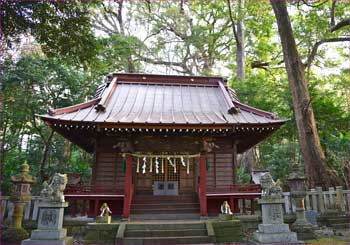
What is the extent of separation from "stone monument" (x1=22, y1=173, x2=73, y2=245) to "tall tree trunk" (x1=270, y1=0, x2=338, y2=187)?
10039 millimetres

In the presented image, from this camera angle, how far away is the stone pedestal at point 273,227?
6.85 metres

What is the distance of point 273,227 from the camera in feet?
23.0

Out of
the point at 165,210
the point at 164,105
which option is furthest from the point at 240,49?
the point at 165,210

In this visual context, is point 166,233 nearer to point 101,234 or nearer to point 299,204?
point 101,234

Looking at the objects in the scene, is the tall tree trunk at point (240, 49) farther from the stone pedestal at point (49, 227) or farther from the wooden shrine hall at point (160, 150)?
the stone pedestal at point (49, 227)

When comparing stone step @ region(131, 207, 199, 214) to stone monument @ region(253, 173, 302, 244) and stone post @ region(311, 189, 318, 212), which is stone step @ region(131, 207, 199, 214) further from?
stone post @ region(311, 189, 318, 212)

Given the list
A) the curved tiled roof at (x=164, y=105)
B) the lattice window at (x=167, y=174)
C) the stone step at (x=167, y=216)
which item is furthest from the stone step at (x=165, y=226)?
the curved tiled roof at (x=164, y=105)

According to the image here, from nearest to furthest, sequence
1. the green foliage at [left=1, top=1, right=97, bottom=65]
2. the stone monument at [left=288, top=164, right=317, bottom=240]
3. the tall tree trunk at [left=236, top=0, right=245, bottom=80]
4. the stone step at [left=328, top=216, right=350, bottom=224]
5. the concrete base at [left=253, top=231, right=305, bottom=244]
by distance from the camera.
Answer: the green foliage at [left=1, top=1, right=97, bottom=65] → the concrete base at [left=253, top=231, right=305, bottom=244] → the stone monument at [left=288, top=164, right=317, bottom=240] → the stone step at [left=328, top=216, right=350, bottom=224] → the tall tree trunk at [left=236, top=0, right=245, bottom=80]

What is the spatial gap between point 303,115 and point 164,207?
294 inches

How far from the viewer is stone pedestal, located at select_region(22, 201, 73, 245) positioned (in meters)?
6.48

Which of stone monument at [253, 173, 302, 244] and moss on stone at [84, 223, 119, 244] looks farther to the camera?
moss on stone at [84, 223, 119, 244]

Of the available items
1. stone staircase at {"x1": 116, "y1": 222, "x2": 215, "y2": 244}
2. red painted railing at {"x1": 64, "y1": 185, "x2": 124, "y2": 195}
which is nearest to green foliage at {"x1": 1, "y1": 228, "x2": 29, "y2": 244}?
red painted railing at {"x1": 64, "y1": 185, "x2": 124, "y2": 195}

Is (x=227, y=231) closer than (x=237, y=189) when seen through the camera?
Yes

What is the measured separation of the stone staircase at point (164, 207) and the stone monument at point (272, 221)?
330cm
